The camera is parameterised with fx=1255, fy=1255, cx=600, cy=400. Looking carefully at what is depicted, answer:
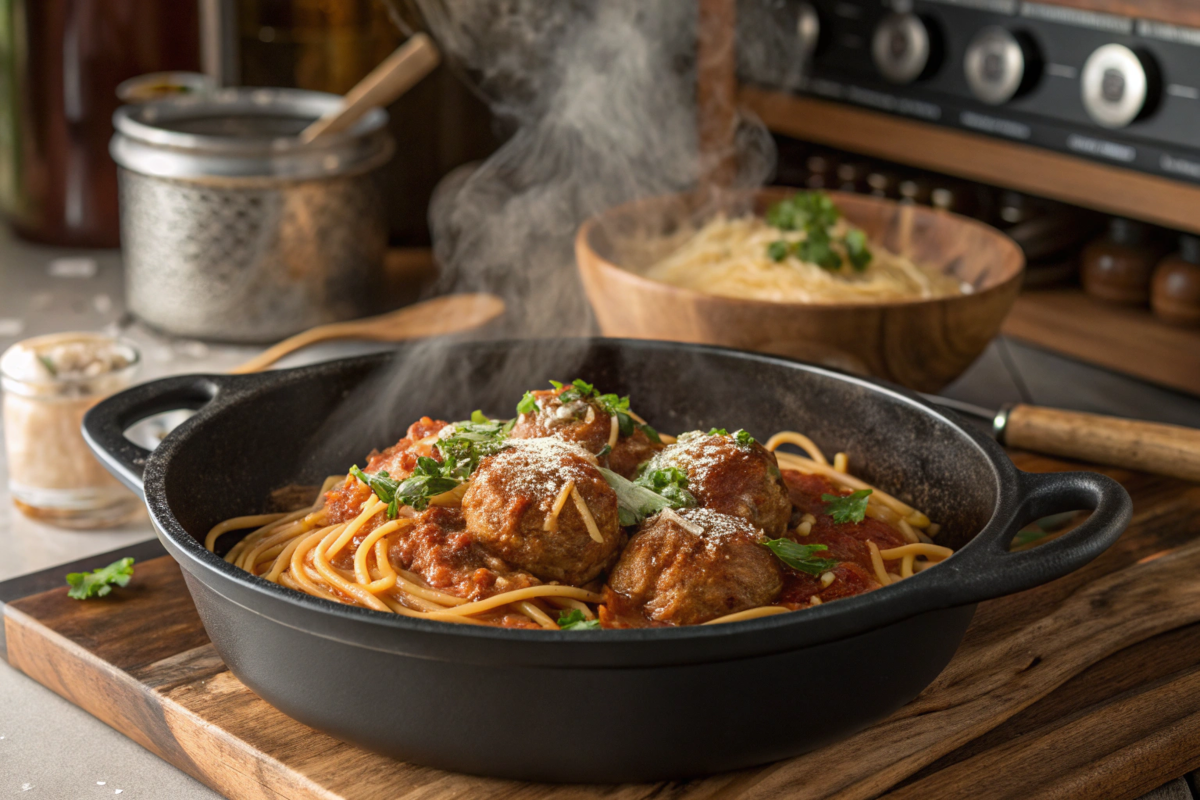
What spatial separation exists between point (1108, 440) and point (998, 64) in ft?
3.96

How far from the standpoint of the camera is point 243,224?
3230 mm

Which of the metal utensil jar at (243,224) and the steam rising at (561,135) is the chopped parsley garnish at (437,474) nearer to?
the steam rising at (561,135)

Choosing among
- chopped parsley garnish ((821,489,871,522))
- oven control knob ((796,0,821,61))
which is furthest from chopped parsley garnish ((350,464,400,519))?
oven control knob ((796,0,821,61))

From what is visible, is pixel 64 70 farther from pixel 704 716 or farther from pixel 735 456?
pixel 704 716

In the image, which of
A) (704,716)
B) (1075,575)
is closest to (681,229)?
(1075,575)

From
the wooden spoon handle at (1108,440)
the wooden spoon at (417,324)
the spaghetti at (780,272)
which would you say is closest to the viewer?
the wooden spoon handle at (1108,440)

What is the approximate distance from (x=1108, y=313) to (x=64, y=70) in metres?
3.11

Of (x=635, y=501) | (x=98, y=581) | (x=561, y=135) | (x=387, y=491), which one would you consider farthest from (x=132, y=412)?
(x=561, y=135)

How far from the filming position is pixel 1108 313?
3.34 meters

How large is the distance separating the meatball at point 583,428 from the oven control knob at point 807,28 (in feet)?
6.95

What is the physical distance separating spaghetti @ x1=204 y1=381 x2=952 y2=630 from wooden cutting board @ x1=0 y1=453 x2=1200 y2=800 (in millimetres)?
171

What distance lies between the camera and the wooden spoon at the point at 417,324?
9.40 feet

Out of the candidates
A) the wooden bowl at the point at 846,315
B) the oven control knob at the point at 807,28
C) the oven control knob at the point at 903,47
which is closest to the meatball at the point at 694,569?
the wooden bowl at the point at 846,315

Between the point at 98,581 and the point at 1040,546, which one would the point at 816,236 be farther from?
the point at 98,581
